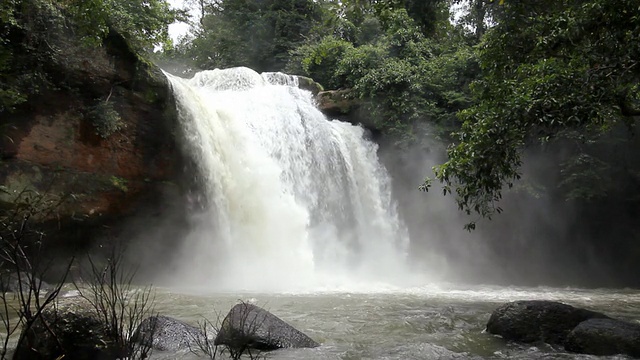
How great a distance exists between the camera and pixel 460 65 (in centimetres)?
1936

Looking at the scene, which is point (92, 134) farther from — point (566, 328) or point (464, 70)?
point (464, 70)

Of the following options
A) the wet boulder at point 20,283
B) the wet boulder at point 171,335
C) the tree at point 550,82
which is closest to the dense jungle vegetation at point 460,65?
the tree at point 550,82

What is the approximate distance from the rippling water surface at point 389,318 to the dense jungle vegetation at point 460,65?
2.03m

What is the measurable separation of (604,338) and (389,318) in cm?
342

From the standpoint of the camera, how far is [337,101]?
20.1m

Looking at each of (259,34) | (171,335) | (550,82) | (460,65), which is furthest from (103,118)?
(259,34)

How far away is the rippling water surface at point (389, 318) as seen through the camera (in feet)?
20.4

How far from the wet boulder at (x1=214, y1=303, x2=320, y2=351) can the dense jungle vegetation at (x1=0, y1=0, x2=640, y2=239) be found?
3053mm

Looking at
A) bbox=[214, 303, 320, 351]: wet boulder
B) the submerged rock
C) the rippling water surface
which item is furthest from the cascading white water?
the submerged rock

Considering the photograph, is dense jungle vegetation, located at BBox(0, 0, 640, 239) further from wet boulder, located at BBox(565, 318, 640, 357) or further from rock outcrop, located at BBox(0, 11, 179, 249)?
wet boulder, located at BBox(565, 318, 640, 357)

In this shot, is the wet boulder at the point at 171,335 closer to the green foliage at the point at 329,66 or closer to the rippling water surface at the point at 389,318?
the rippling water surface at the point at 389,318

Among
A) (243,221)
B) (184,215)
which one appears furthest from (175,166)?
(243,221)

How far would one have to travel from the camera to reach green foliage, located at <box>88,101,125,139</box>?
11930mm

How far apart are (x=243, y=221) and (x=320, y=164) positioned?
368 centimetres
